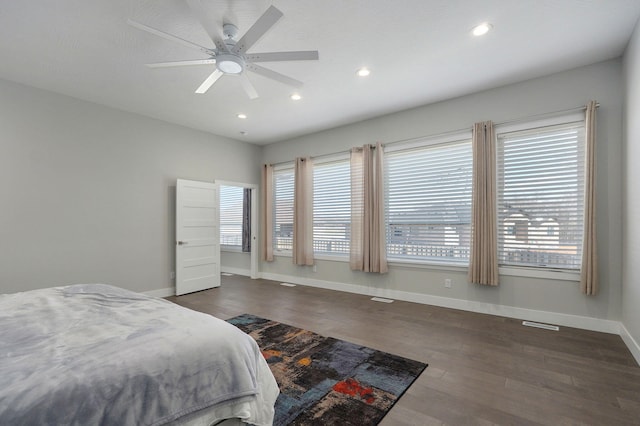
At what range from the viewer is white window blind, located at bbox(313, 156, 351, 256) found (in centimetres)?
545

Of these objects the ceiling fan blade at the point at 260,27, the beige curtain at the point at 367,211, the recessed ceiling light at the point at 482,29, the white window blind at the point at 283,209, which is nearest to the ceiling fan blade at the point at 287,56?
the ceiling fan blade at the point at 260,27

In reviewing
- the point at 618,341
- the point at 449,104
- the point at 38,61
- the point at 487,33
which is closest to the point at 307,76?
the point at 487,33

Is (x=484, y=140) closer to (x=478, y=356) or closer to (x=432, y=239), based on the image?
(x=432, y=239)

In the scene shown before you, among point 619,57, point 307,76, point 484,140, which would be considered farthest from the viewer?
point 484,140

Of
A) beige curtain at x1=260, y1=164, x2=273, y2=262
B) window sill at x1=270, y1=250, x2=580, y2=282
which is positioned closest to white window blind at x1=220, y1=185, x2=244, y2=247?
beige curtain at x1=260, y1=164, x2=273, y2=262

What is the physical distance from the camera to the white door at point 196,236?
509cm

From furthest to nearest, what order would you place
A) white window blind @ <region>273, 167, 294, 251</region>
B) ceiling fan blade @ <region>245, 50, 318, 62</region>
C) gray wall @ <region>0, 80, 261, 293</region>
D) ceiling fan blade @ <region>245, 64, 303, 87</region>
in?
white window blind @ <region>273, 167, 294, 251</region>
gray wall @ <region>0, 80, 261, 293</region>
ceiling fan blade @ <region>245, 64, 303, 87</region>
ceiling fan blade @ <region>245, 50, 318, 62</region>

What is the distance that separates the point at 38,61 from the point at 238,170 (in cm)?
342

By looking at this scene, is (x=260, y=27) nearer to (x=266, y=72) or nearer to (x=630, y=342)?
(x=266, y=72)

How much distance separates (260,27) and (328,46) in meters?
1.03

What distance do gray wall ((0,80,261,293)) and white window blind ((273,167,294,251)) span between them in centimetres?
162

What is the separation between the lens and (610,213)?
126 inches

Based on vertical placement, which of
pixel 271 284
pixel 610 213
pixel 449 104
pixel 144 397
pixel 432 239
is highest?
pixel 449 104

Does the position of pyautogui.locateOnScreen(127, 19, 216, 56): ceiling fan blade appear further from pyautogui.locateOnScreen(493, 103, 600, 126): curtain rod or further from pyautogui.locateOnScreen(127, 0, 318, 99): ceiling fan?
pyautogui.locateOnScreen(493, 103, 600, 126): curtain rod
